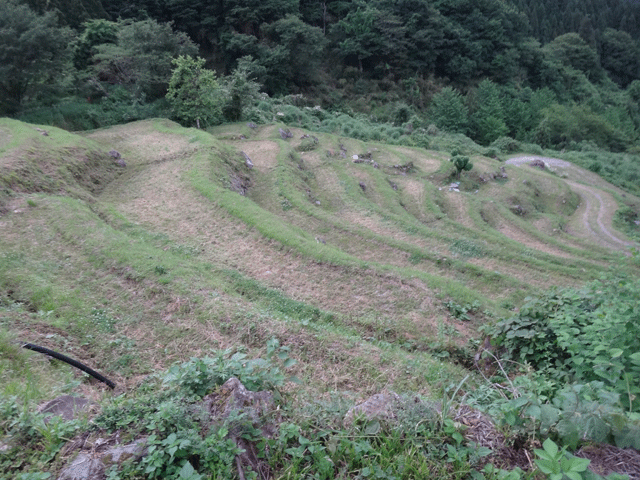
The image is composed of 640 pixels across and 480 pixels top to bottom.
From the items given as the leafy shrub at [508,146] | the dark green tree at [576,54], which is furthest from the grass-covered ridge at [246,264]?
the dark green tree at [576,54]

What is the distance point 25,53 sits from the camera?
21.8 meters

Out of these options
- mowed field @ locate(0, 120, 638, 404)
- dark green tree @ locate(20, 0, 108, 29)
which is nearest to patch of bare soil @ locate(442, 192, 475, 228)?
mowed field @ locate(0, 120, 638, 404)

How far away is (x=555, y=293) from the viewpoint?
7.04m

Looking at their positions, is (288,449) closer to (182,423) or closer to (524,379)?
(182,423)

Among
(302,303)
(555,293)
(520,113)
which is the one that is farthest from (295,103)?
(555,293)

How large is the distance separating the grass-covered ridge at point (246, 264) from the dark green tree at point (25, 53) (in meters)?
4.69

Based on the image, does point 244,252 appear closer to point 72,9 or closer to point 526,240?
point 526,240

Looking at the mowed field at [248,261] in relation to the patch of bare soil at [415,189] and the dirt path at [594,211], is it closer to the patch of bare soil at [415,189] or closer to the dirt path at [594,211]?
the patch of bare soil at [415,189]

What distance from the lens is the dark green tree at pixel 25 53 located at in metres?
21.2

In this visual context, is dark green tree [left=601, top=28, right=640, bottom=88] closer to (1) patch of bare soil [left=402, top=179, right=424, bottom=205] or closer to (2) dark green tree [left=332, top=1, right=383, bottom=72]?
(2) dark green tree [left=332, top=1, right=383, bottom=72]

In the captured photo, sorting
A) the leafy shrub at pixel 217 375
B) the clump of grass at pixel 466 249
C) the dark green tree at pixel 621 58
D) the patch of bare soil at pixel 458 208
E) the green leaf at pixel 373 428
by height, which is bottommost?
the clump of grass at pixel 466 249

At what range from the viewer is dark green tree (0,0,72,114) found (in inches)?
837

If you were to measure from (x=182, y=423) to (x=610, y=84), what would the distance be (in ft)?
304

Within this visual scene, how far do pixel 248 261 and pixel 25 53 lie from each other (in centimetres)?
1902
